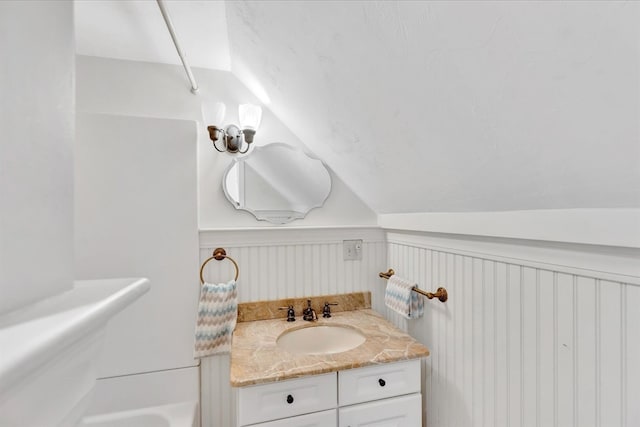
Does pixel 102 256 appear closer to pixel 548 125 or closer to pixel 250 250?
pixel 250 250

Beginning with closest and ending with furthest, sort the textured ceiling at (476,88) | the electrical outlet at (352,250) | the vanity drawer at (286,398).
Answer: the textured ceiling at (476,88) < the vanity drawer at (286,398) < the electrical outlet at (352,250)

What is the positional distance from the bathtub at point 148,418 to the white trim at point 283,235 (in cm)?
81

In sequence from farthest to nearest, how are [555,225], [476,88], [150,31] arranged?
[150,31]
[555,225]
[476,88]

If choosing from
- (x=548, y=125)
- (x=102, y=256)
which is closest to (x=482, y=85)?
(x=548, y=125)

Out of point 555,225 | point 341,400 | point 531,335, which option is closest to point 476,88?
point 555,225

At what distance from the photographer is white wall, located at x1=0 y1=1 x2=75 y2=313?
0.33 metres

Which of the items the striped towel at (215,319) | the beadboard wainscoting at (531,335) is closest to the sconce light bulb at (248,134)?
the striped towel at (215,319)

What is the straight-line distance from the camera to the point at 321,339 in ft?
5.36

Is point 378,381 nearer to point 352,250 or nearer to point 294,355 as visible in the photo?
point 294,355

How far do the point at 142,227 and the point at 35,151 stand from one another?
1270mm

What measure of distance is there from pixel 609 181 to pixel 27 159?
106 cm

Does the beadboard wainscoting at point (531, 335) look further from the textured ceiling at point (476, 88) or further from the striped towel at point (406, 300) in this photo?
the textured ceiling at point (476, 88)

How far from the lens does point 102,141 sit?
1.46 meters

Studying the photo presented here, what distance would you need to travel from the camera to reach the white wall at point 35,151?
1.09 feet
